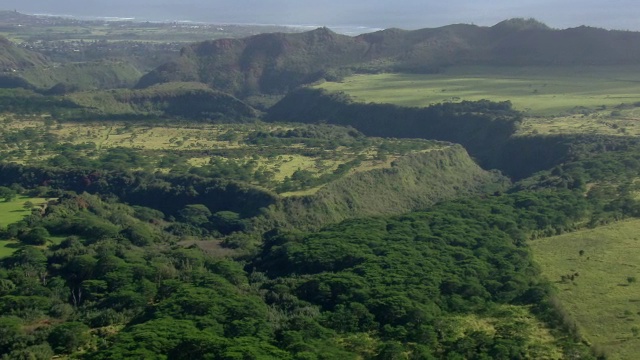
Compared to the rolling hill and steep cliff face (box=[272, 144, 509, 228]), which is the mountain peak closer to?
the rolling hill

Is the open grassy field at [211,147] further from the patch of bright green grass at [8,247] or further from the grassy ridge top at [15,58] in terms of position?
the grassy ridge top at [15,58]

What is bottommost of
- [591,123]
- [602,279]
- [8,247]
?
[8,247]

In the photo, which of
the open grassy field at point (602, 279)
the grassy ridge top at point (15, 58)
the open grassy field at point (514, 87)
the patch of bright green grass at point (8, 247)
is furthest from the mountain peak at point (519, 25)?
the patch of bright green grass at point (8, 247)

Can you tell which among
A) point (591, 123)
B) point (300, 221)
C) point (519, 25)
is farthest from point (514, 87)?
point (300, 221)

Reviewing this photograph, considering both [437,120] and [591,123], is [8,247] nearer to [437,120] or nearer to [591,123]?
[591,123]

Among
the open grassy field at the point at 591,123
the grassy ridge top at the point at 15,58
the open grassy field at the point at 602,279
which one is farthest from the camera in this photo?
the grassy ridge top at the point at 15,58

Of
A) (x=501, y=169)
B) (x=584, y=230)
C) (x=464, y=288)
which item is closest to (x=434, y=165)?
(x=501, y=169)
